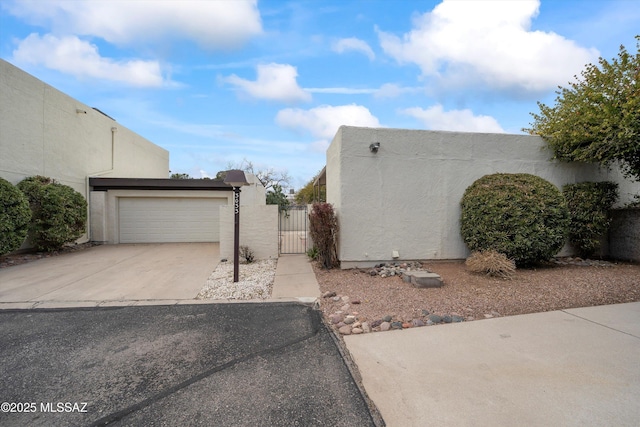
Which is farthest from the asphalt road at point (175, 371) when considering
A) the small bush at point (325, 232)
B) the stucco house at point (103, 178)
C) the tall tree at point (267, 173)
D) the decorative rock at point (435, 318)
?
the tall tree at point (267, 173)

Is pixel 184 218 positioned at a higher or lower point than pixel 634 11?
lower

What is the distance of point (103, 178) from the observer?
38.7 ft

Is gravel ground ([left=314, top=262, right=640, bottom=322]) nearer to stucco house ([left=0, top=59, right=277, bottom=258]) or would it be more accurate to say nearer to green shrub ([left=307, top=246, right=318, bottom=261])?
green shrub ([left=307, top=246, right=318, bottom=261])

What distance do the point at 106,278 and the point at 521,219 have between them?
29.1 feet

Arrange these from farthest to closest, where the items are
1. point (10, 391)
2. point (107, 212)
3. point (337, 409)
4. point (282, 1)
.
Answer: point (107, 212) < point (282, 1) < point (10, 391) < point (337, 409)

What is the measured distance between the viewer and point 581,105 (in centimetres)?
699

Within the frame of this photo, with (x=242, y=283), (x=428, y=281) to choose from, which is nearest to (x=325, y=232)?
(x=242, y=283)

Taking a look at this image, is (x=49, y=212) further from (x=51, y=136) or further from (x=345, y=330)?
(x=345, y=330)

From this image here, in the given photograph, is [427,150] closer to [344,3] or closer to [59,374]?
[344,3]

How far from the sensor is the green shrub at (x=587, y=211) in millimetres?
7223

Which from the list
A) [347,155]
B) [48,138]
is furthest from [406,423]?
[48,138]

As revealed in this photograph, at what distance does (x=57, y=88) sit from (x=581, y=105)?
54.4 ft

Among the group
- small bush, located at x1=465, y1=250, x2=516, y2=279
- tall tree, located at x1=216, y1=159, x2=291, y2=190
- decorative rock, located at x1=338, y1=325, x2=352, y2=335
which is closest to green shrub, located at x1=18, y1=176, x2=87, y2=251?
decorative rock, located at x1=338, y1=325, x2=352, y2=335

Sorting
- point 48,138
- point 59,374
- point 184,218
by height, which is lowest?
point 59,374
